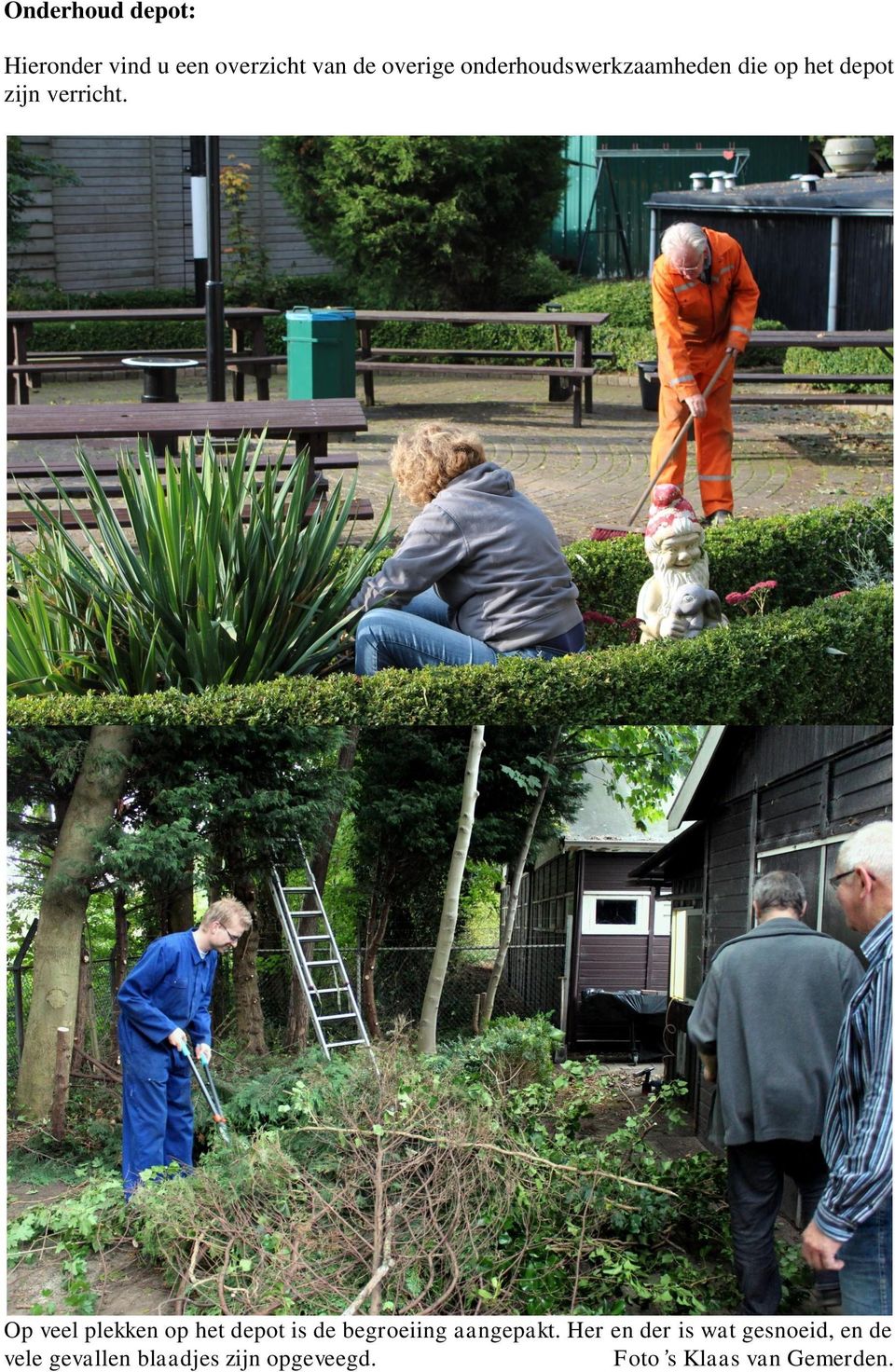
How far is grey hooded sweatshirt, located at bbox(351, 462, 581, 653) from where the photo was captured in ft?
14.9

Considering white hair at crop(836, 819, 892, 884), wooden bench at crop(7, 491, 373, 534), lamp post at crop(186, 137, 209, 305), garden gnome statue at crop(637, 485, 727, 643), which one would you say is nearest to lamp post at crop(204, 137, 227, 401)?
lamp post at crop(186, 137, 209, 305)

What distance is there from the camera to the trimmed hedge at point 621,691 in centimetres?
418

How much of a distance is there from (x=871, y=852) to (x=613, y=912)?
0.85 meters

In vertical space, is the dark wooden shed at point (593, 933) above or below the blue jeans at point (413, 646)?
below

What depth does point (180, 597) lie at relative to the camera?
4855 millimetres

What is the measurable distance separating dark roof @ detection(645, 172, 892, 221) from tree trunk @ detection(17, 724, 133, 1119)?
12.5m

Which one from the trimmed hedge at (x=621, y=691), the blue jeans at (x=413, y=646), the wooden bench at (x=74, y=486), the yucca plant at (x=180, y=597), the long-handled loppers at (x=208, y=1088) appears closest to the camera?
the long-handled loppers at (x=208, y=1088)

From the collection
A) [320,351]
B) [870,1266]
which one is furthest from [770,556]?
[320,351]

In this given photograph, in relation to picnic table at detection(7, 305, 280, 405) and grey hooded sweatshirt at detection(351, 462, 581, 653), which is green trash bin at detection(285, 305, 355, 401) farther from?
grey hooded sweatshirt at detection(351, 462, 581, 653)

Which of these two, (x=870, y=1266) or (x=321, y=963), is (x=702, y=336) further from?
(x=870, y=1266)

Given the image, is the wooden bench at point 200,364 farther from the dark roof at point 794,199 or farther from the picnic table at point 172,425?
the dark roof at point 794,199

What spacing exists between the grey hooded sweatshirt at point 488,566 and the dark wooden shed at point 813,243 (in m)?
10.8

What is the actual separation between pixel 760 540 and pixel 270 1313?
4075 mm

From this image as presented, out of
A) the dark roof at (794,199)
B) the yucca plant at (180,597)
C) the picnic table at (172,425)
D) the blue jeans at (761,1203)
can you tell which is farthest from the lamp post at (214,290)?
the dark roof at (794,199)
